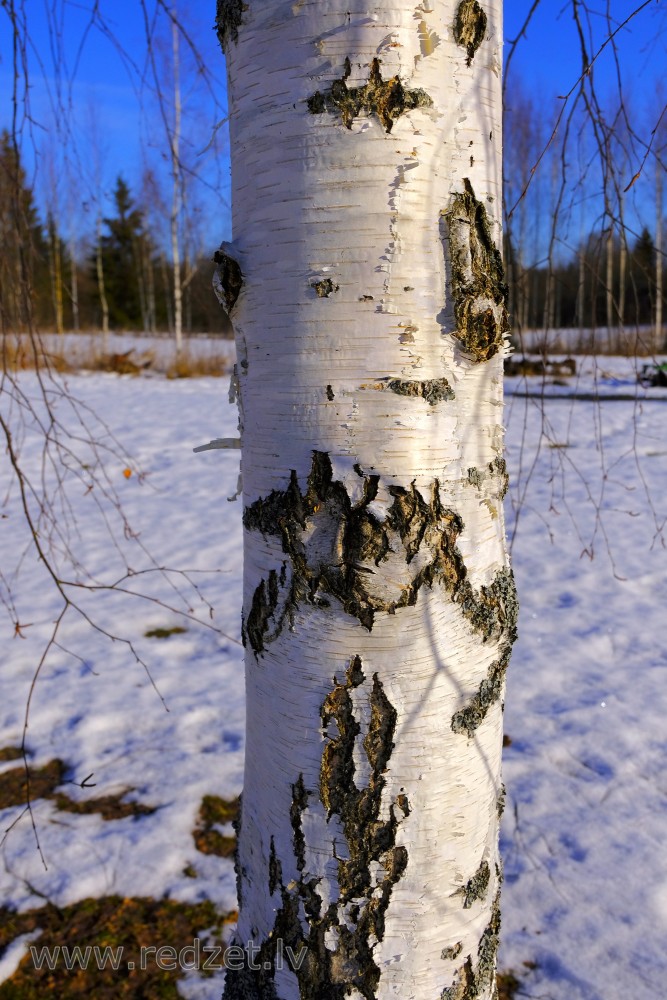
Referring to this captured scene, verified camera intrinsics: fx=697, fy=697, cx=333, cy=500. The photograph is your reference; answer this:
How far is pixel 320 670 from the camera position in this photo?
0.84 metres

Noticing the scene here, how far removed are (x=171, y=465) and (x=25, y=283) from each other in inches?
198

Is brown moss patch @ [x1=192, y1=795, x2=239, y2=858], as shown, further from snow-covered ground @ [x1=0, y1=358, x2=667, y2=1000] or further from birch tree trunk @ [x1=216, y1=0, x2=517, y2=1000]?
birch tree trunk @ [x1=216, y1=0, x2=517, y2=1000]

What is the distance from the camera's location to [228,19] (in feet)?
2.77

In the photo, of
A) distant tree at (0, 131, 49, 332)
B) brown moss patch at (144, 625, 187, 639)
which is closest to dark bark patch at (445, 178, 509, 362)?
distant tree at (0, 131, 49, 332)

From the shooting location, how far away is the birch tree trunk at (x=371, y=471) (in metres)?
0.76

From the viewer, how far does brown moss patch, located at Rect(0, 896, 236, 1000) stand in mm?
1655

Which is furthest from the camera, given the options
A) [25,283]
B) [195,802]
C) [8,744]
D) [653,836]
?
[8,744]

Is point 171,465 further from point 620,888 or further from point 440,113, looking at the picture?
point 440,113

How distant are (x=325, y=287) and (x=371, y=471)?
0.69ft

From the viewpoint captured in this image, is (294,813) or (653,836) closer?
(294,813)

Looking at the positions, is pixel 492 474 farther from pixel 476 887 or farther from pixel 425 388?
pixel 476 887

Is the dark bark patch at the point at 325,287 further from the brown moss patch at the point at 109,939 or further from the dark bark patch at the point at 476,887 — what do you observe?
the brown moss patch at the point at 109,939

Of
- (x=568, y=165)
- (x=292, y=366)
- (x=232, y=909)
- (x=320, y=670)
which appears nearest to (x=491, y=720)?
(x=320, y=670)

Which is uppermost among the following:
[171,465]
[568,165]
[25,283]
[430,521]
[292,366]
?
[568,165]
